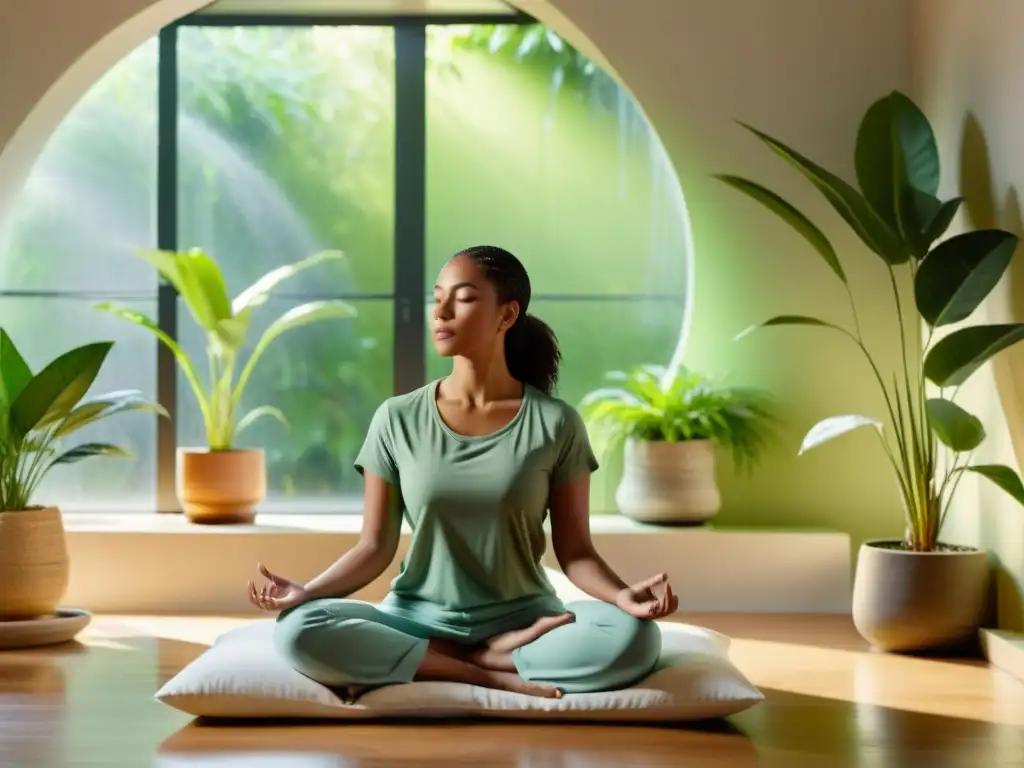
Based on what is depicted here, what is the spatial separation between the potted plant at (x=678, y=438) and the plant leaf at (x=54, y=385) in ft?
5.24

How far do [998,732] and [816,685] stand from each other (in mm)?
561

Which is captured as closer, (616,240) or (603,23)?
(603,23)

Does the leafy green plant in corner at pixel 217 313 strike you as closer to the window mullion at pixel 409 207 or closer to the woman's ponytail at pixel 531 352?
the window mullion at pixel 409 207

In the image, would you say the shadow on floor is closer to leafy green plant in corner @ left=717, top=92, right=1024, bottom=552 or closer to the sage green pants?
the sage green pants

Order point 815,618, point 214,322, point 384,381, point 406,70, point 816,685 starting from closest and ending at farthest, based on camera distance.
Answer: point 816,685 < point 815,618 < point 214,322 < point 406,70 < point 384,381

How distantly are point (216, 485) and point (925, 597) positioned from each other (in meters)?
2.25

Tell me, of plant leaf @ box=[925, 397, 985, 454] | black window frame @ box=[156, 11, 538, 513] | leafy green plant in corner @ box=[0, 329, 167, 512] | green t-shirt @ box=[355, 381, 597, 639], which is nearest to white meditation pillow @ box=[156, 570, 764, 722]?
green t-shirt @ box=[355, 381, 597, 639]

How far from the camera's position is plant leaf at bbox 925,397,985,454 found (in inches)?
145

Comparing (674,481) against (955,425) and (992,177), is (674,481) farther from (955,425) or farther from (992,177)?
(992,177)

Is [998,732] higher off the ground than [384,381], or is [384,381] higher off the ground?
[384,381]

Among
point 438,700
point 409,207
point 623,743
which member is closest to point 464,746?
point 438,700

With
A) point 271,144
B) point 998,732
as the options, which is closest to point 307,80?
point 271,144

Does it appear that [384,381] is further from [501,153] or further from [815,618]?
[815,618]

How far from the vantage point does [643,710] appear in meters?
2.88
